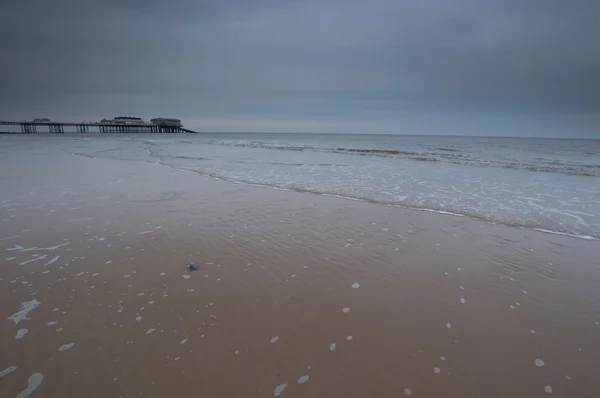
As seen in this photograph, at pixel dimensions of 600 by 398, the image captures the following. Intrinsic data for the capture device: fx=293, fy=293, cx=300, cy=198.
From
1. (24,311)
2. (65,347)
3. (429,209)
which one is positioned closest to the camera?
(65,347)

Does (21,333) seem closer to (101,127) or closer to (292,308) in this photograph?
(292,308)

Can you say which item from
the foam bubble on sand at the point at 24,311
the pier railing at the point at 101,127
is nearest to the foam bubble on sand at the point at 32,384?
the foam bubble on sand at the point at 24,311

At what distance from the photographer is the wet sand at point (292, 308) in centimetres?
289

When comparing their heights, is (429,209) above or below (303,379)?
above

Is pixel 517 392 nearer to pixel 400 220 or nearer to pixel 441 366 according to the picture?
pixel 441 366

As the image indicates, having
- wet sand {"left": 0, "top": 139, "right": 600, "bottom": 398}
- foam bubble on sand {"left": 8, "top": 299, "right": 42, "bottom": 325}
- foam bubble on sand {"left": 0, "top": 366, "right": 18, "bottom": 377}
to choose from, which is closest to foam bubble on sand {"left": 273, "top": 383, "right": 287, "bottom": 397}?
wet sand {"left": 0, "top": 139, "right": 600, "bottom": 398}

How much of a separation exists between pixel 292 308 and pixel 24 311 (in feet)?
11.2

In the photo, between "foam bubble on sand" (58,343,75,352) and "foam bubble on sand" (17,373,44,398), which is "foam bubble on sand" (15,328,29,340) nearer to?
"foam bubble on sand" (58,343,75,352)

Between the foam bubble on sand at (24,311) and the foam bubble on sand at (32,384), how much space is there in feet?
3.75

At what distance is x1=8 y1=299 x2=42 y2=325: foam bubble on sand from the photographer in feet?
11.8

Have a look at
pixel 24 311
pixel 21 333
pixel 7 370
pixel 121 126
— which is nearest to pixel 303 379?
pixel 7 370

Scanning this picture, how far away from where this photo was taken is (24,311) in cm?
373

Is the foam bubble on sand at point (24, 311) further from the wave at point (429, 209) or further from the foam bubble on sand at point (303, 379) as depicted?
the wave at point (429, 209)

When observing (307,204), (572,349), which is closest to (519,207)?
(307,204)
